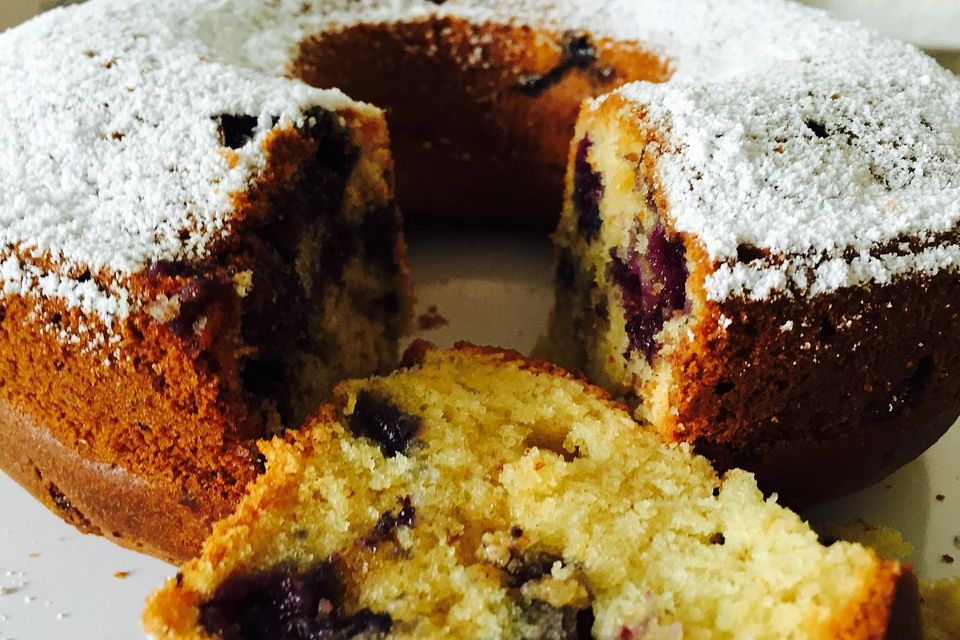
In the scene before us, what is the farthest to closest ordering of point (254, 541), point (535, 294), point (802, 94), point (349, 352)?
point (535, 294) < point (349, 352) < point (802, 94) < point (254, 541)

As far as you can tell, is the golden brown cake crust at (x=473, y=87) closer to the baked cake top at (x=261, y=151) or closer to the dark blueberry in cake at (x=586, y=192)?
the baked cake top at (x=261, y=151)

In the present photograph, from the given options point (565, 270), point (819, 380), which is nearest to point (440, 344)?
point (565, 270)

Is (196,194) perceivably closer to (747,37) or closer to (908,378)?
(908,378)

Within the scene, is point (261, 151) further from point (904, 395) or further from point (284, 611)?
point (904, 395)

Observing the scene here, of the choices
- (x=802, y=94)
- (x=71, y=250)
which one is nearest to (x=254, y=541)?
(x=71, y=250)

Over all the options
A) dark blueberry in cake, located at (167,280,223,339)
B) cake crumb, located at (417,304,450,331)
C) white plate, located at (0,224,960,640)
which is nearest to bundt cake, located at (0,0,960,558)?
dark blueberry in cake, located at (167,280,223,339)

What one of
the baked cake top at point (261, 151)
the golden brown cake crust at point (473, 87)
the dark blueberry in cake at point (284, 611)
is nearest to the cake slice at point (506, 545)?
the dark blueberry in cake at point (284, 611)

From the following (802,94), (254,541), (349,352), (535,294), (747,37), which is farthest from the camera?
(535,294)
